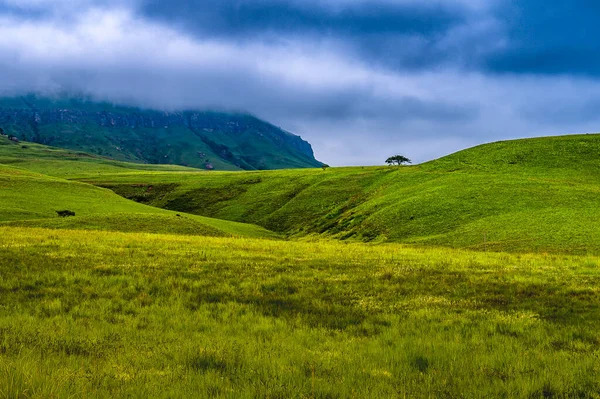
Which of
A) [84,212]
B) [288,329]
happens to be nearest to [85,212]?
[84,212]

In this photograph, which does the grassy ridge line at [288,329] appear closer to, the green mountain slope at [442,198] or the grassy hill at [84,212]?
the green mountain slope at [442,198]

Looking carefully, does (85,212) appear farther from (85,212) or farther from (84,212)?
(84,212)

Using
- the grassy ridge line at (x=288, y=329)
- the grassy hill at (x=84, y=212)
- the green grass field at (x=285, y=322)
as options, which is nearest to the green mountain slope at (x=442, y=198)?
the green grass field at (x=285, y=322)

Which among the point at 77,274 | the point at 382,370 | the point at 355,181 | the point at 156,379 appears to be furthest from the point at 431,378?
the point at 355,181

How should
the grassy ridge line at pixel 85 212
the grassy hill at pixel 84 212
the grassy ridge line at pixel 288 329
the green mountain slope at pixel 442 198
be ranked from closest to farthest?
the grassy ridge line at pixel 288 329 → the green mountain slope at pixel 442 198 → the grassy hill at pixel 84 212 → the grassy ridge line at pixel 85 212

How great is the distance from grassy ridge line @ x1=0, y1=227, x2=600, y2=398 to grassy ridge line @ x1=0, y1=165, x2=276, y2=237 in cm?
3436

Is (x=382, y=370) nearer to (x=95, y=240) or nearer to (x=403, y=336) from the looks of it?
(x=403, y=336)

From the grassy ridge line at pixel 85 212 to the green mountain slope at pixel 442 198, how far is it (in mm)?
19987

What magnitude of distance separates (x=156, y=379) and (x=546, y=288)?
1803cm

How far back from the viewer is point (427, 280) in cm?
2100

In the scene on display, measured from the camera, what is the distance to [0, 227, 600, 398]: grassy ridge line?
8.20 m

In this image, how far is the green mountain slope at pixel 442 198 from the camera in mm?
53969

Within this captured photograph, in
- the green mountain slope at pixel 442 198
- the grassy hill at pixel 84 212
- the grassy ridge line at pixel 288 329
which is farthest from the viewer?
the grassy hill at pixel 84 212

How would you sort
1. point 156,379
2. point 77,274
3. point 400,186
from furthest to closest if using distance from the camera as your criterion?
1. point 400,186
2. point 77,274
3. point 156,379
